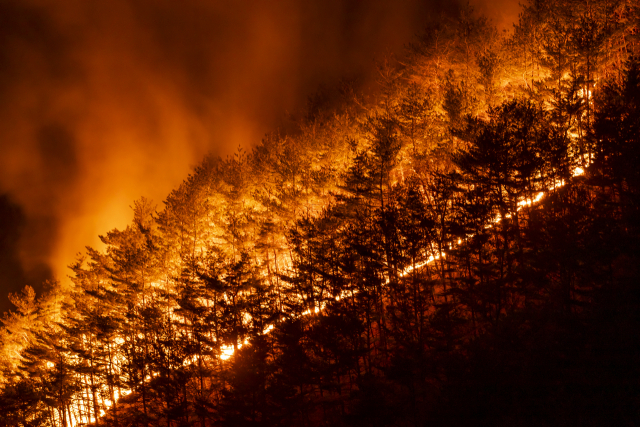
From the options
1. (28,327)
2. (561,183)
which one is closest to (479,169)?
(561,183)

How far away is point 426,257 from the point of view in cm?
2214

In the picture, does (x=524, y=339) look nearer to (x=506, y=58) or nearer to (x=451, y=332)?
(x=451, y=332)

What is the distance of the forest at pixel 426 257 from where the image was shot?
14.4 meters

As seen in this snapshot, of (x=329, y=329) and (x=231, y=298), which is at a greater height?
(x=231, y=298)

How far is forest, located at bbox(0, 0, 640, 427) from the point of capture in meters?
14.4

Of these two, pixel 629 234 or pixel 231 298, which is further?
pixel 231 298

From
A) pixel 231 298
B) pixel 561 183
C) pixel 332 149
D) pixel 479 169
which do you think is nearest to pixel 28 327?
pixel 231 298

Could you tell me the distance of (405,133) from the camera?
1023 inches

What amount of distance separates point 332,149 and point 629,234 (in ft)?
66.7

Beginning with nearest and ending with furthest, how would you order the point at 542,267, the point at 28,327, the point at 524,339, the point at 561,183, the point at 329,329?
the point at 524,339 < the point at 542,267 < the point at 329,329 < the point at 561,183 < the point at 28,327

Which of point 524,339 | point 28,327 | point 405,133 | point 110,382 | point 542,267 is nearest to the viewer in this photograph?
point 524,339

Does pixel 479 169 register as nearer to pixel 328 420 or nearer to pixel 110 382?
pixel 328 420

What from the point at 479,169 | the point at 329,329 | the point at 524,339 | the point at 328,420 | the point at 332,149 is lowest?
the point at 328,420

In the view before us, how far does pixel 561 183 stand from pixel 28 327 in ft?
184
